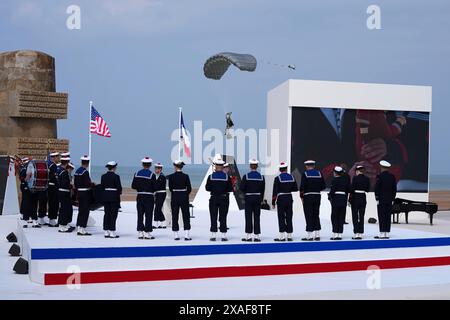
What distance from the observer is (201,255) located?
12.9m

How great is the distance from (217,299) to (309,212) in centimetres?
512

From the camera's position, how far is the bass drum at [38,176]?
53.3 feet

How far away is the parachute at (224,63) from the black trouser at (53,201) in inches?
A: 445

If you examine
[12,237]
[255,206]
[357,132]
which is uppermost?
[357,132]

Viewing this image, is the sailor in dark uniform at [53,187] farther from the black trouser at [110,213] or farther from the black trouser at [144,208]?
the black trouser at [144,208]

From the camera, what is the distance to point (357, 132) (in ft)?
94.7

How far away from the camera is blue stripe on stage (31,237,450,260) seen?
39.0ft

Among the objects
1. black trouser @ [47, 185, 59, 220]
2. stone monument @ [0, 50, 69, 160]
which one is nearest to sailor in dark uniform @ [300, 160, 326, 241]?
black trouser @ [47, 185, 59, 220]

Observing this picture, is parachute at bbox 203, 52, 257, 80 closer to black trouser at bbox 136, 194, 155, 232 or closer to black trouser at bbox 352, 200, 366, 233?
black trouser at bbox 352, 200, 366, 233

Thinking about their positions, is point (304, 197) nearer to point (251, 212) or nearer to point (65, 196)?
point (251, 212)

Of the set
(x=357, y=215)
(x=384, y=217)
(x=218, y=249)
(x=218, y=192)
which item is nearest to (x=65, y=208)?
(x=218, y=192)

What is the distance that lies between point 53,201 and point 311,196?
6.42 m

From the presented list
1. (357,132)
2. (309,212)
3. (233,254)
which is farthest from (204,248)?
(357,132)
